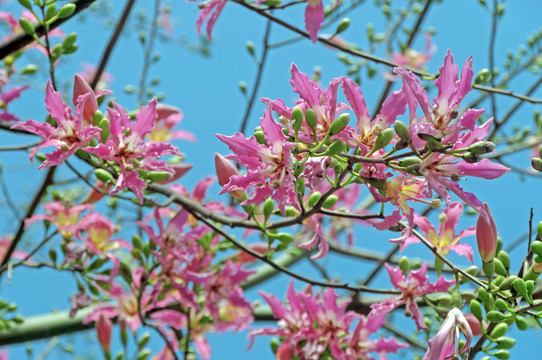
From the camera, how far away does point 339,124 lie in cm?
78

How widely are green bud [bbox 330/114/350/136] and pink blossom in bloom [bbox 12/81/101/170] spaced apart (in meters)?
0.42

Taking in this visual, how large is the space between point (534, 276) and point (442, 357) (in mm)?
217

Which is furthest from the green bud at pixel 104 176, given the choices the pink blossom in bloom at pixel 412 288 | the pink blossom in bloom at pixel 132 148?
the pink blossom in bloom at pixel 412 288

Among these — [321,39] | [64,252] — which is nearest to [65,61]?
[64,252]

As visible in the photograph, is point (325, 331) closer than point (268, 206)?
No

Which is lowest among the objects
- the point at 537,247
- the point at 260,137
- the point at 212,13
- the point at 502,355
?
the point at 502,355

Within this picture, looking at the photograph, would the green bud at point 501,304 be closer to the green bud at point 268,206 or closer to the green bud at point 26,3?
the green bud at point 268,206

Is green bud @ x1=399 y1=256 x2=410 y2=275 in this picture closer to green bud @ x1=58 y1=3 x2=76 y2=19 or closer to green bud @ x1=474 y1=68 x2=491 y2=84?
green bud @ x1=474 y1=68 x2=491 y2=84

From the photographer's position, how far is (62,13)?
1.10m

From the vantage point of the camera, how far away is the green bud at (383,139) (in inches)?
31.1

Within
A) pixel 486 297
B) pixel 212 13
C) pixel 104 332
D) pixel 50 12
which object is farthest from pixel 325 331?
pixel 50 12

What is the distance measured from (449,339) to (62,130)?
72cm

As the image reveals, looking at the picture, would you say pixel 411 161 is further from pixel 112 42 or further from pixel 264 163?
pixel 112 42

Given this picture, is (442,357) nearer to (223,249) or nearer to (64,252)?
(223,249)
